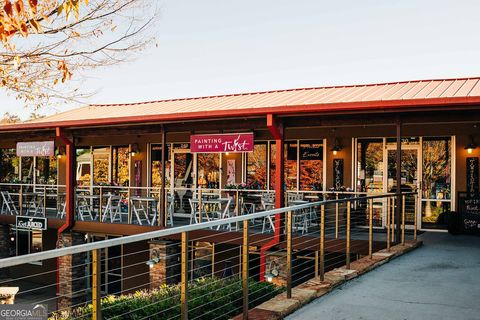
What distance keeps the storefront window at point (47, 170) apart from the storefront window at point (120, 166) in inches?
136

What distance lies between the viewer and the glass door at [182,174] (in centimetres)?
→ 1641

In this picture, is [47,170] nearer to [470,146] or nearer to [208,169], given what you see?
[208,169]

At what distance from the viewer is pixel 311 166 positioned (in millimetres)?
14727

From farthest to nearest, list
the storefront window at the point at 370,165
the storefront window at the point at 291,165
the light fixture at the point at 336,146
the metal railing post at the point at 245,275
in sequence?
the storefront window at the point at 291,165, the light fixture at the point at 336,146, the storefront window at the point at 370,165, the metal railing post at the point at 245,275

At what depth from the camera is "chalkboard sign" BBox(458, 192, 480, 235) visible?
458 inches

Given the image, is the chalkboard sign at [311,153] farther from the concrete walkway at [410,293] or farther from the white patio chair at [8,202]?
the white patio chair at [8,202]

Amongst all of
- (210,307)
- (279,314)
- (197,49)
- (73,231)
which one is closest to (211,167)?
(73,231)

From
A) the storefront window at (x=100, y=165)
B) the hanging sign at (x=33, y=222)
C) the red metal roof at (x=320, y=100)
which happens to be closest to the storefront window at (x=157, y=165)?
the red metal roof at (x=320, y=100)

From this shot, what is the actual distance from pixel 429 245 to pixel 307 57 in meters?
27.0

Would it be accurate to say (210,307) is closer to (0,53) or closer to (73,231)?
(0,53)

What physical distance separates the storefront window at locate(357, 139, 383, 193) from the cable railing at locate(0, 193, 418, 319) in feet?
1.55

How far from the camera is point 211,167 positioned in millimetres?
16297

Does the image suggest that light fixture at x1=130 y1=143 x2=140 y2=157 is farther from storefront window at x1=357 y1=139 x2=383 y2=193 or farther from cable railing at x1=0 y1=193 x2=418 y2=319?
storefront window at x1=357 y1=139 x2=383 y2=193

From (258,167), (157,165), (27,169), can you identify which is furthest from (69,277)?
(27,169)
